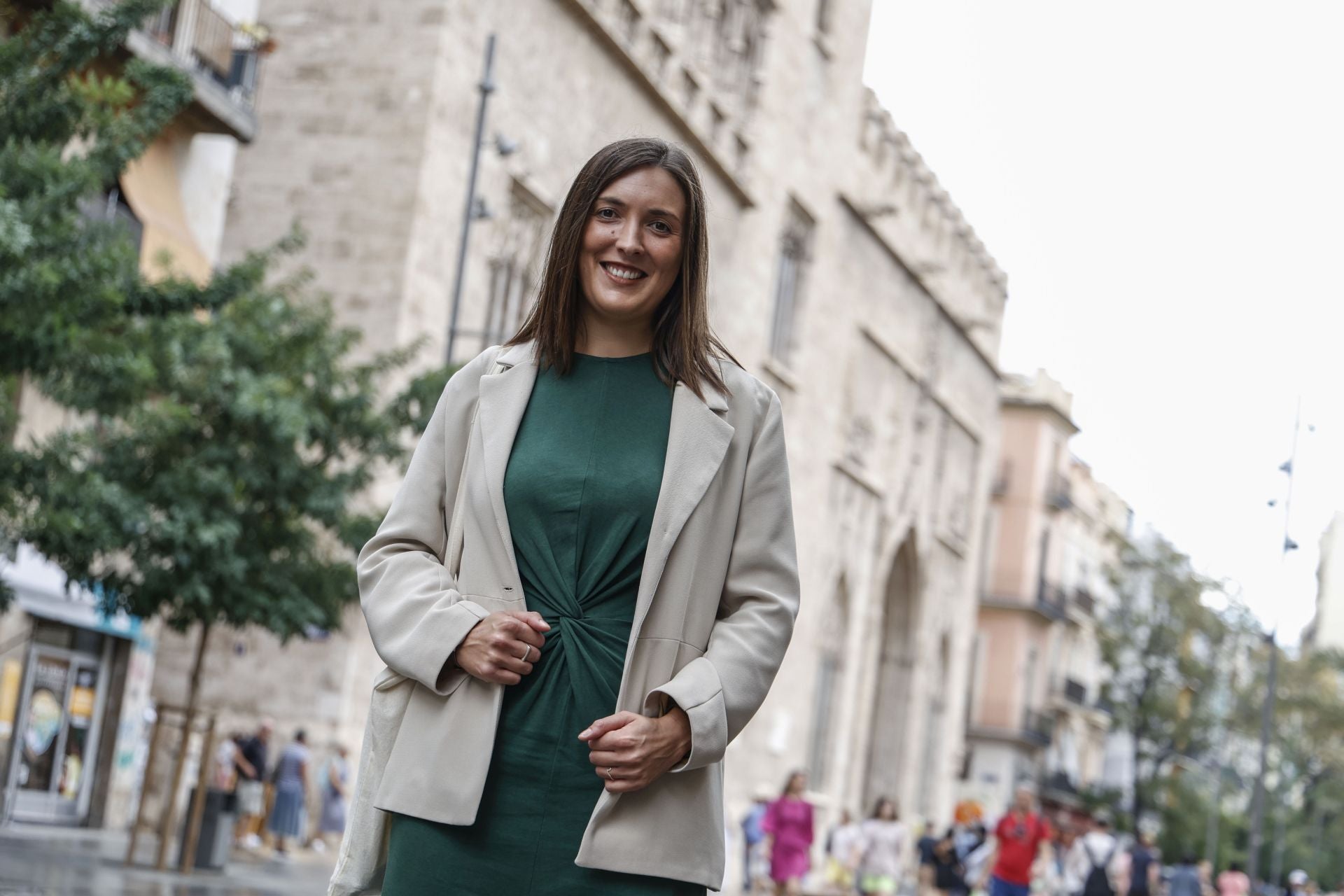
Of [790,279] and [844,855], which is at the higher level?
[790,279]

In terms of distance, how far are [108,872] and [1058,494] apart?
5255cm

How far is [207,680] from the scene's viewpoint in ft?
75.5

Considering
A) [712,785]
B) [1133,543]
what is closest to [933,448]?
[1133,543]

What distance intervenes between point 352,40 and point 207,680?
26.9ft

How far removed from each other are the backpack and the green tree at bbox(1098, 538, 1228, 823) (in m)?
34.6

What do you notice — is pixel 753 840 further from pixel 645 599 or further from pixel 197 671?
pixel 645 599

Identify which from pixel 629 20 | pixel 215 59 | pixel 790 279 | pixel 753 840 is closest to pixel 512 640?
pixel 215 59

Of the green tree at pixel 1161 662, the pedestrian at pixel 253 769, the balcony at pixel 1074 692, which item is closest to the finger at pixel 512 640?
the pedestrian at pixel 253 769

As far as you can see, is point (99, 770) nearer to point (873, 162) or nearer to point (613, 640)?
point (613, 640)

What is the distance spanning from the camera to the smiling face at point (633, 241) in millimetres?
2873

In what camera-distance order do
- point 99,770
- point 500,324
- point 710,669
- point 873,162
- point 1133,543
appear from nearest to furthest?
point 710,669, point 99,770, point 500,324, point 873,162, point 1133,543

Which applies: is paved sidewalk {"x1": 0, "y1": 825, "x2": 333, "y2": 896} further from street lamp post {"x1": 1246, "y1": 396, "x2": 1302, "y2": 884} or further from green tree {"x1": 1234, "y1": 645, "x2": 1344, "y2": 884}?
green tree {"x1": 1234, "y1": 645, "x2": 1344, "y2": 884}

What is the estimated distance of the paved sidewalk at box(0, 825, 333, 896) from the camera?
13.1 meters

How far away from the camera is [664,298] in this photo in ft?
9.66
